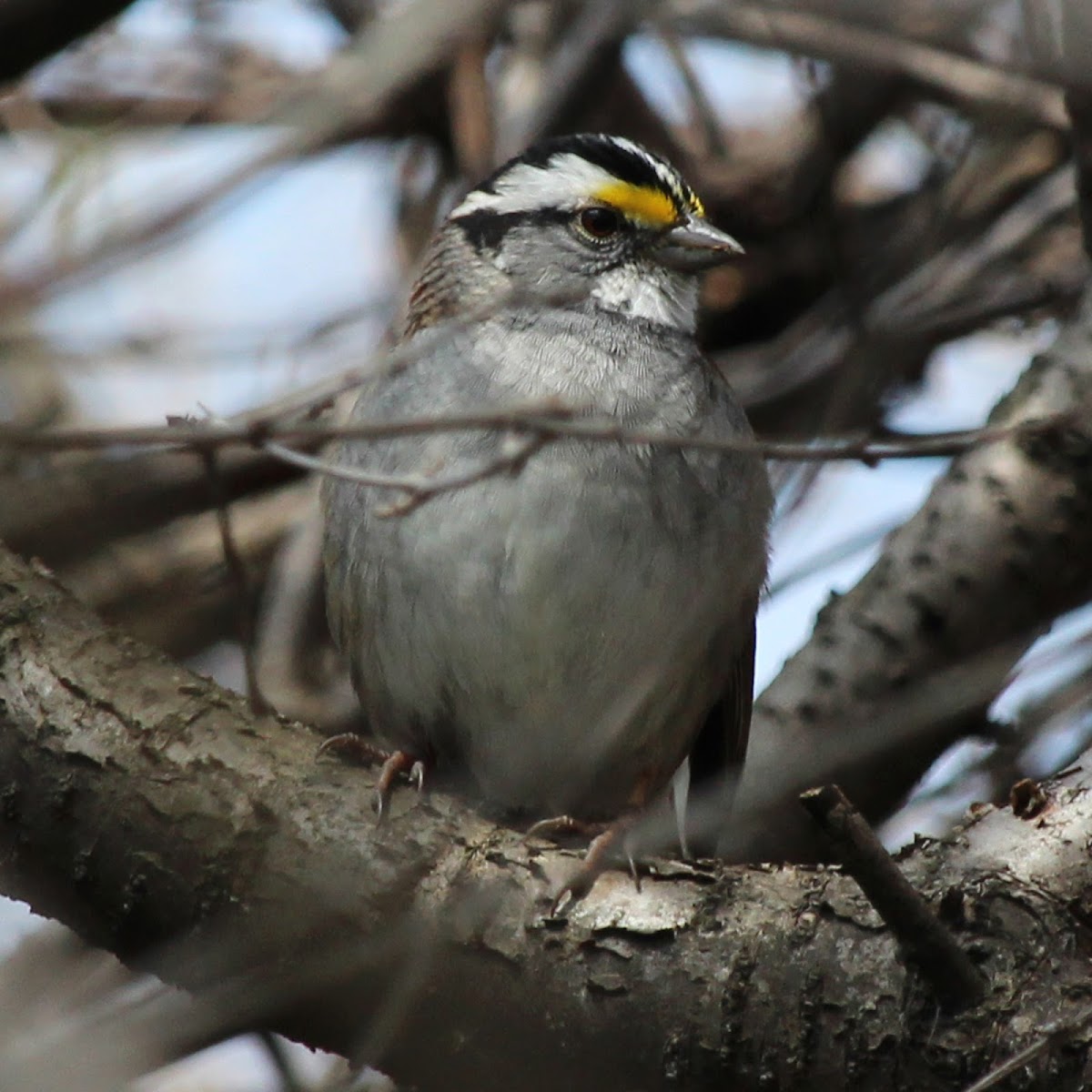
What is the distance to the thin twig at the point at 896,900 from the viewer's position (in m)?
2.61

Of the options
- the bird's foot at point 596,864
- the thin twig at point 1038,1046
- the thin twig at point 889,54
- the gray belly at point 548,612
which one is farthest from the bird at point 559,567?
the thin twig at point 1038,1046

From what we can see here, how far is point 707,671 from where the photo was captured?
4.39 m

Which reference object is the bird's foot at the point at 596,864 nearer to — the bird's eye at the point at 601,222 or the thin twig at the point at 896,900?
the thin twig at the point at 896,900

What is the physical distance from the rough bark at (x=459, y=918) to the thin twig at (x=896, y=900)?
0.21 ft

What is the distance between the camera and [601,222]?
4.93m

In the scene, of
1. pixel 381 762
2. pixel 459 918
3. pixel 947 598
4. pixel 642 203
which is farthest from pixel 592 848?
pixel 642 203

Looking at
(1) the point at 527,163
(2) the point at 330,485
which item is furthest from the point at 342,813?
(1) the point at 527,163

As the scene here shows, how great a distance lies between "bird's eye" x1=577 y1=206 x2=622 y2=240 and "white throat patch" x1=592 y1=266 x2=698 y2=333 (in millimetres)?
119

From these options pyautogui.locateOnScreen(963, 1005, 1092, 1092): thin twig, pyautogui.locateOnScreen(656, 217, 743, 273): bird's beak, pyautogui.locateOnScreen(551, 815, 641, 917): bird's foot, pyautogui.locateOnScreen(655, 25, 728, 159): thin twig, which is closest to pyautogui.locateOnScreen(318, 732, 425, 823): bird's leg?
pyautogui.locateOnScreen(551, 815, 641, 917): bird's foot

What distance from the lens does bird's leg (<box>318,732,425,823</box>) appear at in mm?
3508

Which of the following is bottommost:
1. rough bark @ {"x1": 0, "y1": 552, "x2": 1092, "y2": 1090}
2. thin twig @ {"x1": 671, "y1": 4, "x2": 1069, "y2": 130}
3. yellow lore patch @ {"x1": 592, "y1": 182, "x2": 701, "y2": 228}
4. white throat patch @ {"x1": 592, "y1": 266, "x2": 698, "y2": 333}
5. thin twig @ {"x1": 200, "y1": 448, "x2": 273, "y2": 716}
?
rough bark @ {"x1": 0, "y1": 552, "x2": 1092, "y2": 1090}

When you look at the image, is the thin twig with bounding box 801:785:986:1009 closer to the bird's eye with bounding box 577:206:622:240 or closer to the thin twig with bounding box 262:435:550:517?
the thin twig with bounding box 262:435:550:517

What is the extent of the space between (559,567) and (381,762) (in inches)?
24.3

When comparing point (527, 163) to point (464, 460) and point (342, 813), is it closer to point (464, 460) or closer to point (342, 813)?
point (464, 460)
